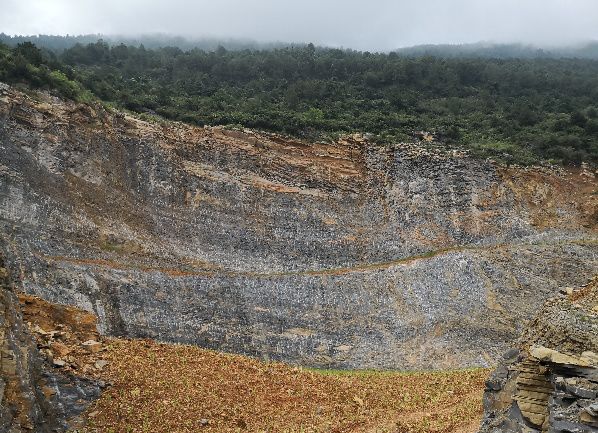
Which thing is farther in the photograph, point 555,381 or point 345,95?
point 345,95

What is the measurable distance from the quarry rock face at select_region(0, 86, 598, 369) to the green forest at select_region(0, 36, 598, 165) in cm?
191

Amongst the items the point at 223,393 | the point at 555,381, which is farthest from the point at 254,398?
the point at 555,381

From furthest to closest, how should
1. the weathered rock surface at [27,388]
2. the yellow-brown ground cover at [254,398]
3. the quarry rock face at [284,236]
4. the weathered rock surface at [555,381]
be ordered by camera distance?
the quarry rock face at [284,236] < the yellow-brown ground cover at [254,398] < the weathered rock surface at [27,388] < the weathered rock surface at [555,381]

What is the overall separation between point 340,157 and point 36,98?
14.0 meters

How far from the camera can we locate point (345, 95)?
131 feet

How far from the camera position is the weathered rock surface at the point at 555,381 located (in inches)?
232

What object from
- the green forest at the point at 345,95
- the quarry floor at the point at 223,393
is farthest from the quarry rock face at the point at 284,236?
the quarry floor at the point at 223,393

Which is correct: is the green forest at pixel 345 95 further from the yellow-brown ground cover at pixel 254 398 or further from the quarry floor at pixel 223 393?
the yellow-brown ground cover at pixel 254 398

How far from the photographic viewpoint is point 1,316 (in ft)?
24.0

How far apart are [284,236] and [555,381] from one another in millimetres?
18044

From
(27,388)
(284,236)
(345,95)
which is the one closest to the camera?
(27,388)

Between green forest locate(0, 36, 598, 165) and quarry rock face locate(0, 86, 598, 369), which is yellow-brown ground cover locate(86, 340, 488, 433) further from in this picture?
green forest locate(0, 36, 598, 165)

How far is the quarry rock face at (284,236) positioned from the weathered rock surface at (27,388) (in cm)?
640

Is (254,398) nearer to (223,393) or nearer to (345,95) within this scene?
(223,393)
